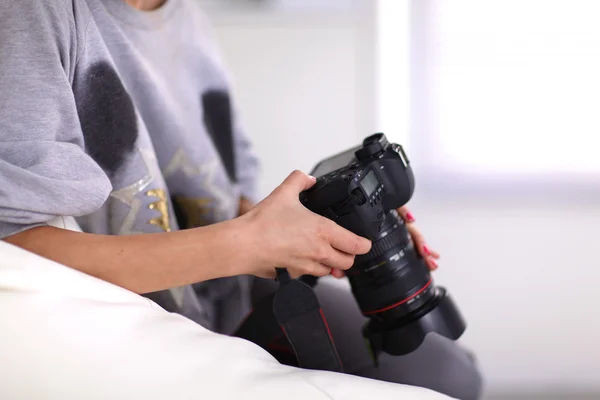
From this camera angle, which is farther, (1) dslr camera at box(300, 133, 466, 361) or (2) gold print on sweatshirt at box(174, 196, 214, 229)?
(2) gold print on sweatshirt at box(174, 196, 214, 229)

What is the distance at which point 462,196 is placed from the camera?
Answer: 1.56m

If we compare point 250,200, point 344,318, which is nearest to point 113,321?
point 344,318

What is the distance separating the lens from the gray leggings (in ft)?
2.89

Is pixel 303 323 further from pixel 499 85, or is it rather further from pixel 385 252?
pixel 499 85

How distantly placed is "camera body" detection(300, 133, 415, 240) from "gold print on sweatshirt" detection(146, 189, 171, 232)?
7.8 inches

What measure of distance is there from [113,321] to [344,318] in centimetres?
43

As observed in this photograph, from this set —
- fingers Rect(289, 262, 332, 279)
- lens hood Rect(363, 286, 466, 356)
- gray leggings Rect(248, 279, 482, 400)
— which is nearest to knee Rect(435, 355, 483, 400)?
gray leggings Rect(248, 279, 482, 400)

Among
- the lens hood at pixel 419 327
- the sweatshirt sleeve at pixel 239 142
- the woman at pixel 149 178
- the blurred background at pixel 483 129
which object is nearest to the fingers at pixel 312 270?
the woman at pixel 149 178

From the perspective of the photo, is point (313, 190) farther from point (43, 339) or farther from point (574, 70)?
point (574, 70)

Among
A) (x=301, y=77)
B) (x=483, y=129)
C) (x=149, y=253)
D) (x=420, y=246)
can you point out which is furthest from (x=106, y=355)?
(x=483, y=129)

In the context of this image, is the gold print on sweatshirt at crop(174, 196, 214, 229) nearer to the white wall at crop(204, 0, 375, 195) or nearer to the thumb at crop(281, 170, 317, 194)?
the thumb at crop(281, 170, 317, 194)

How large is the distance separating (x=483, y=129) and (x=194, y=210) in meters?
0.85

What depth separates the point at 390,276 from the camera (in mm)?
747

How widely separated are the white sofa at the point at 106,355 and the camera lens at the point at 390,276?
0.14 m
